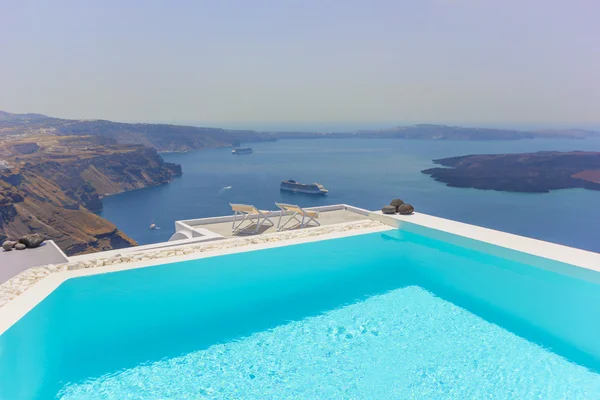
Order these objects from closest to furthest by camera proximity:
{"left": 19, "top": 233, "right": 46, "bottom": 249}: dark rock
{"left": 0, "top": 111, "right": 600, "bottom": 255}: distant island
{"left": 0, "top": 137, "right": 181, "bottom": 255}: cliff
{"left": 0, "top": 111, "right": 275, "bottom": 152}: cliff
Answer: {"left": 19, "top": 233, "right": 46, "bottom": 249}: dark rock < {"left": 0, "top": 137, "right": 181, "bottom": 255}: cliff < {"left": 0, "top": 111, "right": 600, "bottom": 255}: distant island < {"left": 0, "top": 111, "right": 275, "bottom": 152}: cliff

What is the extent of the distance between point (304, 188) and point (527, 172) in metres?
33.6

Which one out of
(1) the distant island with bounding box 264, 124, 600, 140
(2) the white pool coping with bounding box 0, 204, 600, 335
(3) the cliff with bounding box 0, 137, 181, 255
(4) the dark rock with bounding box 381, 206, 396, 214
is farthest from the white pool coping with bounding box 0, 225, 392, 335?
(1) the distant island with bounding box 264, 124, 600, 140

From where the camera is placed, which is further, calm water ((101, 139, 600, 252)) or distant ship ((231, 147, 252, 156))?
distant ship ((231, 147, 252, 156))

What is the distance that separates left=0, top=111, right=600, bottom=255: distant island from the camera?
43.1 meters

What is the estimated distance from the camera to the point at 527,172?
2386 inches

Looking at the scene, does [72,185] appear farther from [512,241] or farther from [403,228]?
[512,241]

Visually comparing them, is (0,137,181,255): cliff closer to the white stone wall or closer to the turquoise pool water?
the white stone wall

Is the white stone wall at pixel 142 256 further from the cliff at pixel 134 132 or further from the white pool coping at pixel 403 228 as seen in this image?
the cliff at pixel 134 132

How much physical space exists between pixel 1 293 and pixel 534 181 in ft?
215

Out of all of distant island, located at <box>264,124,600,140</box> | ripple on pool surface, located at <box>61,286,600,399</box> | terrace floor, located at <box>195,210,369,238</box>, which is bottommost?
distant island, located at <box>264,124,600,140</box>

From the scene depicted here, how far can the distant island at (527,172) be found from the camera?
2152 inches

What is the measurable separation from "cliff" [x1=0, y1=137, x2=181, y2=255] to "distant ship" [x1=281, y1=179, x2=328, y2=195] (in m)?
24.1

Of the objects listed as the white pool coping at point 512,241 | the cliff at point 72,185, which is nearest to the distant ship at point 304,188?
the cliff at point 72,185

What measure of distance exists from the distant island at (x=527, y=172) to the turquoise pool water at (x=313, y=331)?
60300 millimetres
